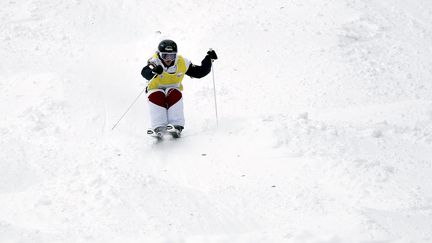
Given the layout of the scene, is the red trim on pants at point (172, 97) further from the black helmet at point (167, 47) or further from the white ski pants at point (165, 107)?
the black helmet at point (167, 47)

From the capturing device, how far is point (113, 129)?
23.3 ft

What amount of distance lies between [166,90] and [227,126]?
0.95 m

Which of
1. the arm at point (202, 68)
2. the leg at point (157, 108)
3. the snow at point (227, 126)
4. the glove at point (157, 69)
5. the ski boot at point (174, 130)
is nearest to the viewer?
the snow at point (227, 126)

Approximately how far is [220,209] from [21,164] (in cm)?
255

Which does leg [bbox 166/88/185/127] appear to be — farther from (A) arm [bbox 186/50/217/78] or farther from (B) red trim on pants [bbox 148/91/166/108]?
(A) arm [bbox 186/50/217/78]

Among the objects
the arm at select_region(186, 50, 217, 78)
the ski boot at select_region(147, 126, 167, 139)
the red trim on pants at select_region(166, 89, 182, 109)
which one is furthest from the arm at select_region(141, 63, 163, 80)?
the ski boot at select_region(147, 126, 167, 139)

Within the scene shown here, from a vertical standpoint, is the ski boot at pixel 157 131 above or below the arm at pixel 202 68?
below

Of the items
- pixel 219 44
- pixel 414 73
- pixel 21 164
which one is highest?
pixel 219 44

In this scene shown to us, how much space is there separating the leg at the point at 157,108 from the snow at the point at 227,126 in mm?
292

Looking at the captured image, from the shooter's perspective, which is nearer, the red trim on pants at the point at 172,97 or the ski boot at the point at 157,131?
the ski boot at the point at 157,131

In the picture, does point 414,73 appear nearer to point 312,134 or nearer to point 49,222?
point 312,134

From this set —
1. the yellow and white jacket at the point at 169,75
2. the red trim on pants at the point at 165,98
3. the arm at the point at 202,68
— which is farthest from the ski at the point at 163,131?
the arm at the point at 202,68

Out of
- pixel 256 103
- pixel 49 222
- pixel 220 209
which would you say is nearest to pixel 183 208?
pixel 220 209

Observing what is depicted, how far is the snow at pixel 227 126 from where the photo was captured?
5004 millimetres
